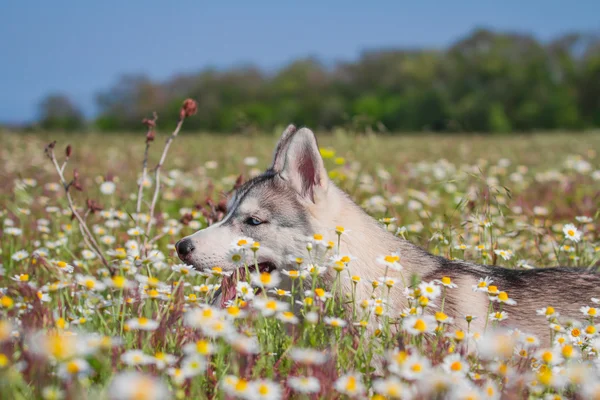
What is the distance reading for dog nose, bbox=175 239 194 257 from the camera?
3428 mm

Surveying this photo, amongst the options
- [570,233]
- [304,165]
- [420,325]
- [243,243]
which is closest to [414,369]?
[420,325]

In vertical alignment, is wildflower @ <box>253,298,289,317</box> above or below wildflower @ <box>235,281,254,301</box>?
above

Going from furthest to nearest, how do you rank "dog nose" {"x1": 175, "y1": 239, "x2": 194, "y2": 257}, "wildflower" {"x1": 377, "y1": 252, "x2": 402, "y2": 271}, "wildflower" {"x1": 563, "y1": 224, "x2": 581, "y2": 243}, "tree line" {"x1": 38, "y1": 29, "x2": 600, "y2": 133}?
"tree line" {"x1": 38, "y1": 29, "x2": 600, "y2": 133}, "wildflower" {"x1": 563, "y1": 224, "x2": 581, "y2": 243}, "dog nose" {"x1": 175, "y1": 239, "x2": 194, "y2": 257}, "wildflower" {"x1": 377, "y1": 252, "x2": 402, "y2": 271}

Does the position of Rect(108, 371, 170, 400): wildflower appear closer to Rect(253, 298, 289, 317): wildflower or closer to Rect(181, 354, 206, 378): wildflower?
Rect(181, 354, 206, 378): wildflower

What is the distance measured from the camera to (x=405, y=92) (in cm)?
5766

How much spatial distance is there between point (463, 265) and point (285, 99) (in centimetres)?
6916

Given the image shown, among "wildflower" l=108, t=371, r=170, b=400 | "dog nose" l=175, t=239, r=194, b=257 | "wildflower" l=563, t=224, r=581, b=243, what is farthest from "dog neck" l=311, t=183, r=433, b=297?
"wildflower" l=108, t=371, r=170, b=400

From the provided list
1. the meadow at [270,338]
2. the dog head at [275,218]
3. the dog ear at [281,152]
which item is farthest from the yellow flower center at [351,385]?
the dog ear at [281,152]

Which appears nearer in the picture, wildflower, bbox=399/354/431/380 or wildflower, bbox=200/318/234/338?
wildflower, bbox=399/354/431/380

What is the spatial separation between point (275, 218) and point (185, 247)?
1.95 feet

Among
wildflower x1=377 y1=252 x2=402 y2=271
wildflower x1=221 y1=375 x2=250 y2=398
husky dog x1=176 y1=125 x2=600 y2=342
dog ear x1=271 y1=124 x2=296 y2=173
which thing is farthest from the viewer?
dog ear x1=271 y1=124 x2=296 y2=173

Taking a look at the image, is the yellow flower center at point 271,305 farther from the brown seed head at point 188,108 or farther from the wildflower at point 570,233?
the wildflower at point 570,233

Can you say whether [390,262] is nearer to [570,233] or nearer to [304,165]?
[304,165]

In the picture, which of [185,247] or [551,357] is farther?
[185,247]
